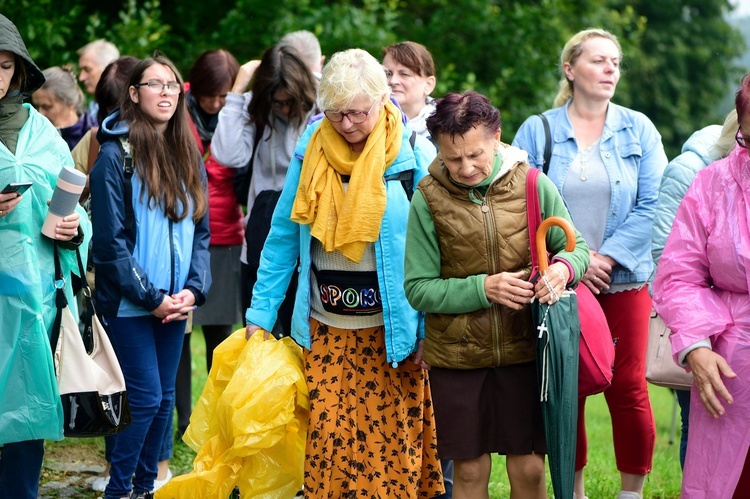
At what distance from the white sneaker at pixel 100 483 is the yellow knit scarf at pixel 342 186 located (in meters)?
2.26

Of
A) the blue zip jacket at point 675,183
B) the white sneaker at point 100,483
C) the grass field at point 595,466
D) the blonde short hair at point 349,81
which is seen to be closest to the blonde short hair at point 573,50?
the blue zip jacket at point 675,183

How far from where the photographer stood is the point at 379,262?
14.3ft

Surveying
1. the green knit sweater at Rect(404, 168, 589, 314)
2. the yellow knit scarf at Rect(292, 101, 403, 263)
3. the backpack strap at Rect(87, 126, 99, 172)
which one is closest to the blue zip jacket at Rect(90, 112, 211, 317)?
the backpack strap at Rect(87, 126, 99, 172)

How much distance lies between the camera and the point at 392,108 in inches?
176

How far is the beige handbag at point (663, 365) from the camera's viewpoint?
4066 mm

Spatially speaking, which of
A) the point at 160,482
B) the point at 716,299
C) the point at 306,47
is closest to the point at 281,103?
the point at 306,47

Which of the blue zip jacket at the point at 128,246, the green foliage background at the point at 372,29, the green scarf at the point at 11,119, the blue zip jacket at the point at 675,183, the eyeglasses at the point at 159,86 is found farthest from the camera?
the green foliage background at the point at 372,29

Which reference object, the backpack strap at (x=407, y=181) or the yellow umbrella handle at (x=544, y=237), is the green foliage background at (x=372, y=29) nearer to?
the backpack strap at (x=407, y=181)

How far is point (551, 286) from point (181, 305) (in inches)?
82.8

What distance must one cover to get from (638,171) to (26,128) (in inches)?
114

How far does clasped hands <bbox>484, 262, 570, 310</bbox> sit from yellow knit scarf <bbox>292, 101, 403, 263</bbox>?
2.16 feet

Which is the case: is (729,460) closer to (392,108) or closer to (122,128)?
(392,108)

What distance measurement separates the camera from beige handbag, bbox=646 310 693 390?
407cm

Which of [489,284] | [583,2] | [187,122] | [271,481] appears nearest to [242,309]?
[187,122]
